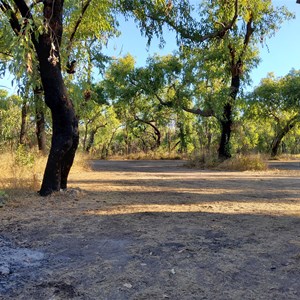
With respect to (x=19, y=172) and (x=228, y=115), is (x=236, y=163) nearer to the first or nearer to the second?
(x=228, y=115)

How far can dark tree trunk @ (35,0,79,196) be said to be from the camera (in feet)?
21.0

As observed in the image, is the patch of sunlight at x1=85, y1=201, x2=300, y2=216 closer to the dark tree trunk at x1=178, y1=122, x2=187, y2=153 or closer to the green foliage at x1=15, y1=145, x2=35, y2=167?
the green foliage at x1=15, y1=145, x2=35, y2=167

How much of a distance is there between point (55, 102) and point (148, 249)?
13.0ft

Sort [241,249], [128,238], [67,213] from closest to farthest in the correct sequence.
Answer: [241,249] → [128,238] → [67,213]

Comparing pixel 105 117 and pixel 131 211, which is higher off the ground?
pixel 105 117

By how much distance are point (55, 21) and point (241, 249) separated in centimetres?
538

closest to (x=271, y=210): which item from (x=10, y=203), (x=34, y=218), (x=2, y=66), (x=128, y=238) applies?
(x=128, y=238)

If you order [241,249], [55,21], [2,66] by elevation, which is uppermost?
[55,21]

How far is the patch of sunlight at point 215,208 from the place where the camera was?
5.36 meters

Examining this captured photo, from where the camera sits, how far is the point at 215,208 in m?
5.70

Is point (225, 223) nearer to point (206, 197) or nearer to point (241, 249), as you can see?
point (241, 249)

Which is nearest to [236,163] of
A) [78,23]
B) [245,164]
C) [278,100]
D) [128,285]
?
[245,164]

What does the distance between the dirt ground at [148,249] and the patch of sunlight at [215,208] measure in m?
0.02

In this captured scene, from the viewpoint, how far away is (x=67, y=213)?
5258 mm
